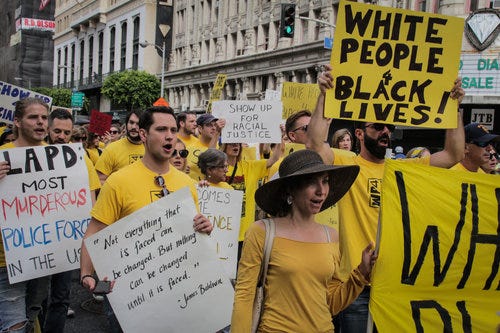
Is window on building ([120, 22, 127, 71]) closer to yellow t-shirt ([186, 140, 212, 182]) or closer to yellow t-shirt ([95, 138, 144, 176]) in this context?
yellow t-shirt ([186, 140, 212, 182])

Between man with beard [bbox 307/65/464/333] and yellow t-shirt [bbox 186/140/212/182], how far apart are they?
113 inches

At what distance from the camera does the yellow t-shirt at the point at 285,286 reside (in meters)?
2.91

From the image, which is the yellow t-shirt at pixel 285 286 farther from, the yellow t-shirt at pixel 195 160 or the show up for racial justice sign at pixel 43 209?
the yellow t-shirt at pixel 195 160

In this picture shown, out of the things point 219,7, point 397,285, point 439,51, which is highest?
point 219,7

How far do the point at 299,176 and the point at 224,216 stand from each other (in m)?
2.79

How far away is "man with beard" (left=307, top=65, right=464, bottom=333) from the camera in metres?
3.84

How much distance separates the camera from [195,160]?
7047mm

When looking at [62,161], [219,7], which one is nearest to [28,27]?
[219,7]

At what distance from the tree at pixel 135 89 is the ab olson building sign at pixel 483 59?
35.7 m

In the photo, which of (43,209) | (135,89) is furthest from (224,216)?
(135,89)

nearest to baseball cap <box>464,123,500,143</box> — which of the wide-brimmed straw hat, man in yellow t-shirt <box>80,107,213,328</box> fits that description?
the wide-brimmed straw hat

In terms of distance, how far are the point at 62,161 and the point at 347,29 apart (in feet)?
7.77

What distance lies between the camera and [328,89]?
3854mm

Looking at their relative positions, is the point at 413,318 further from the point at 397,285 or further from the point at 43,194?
the point at 43,194
